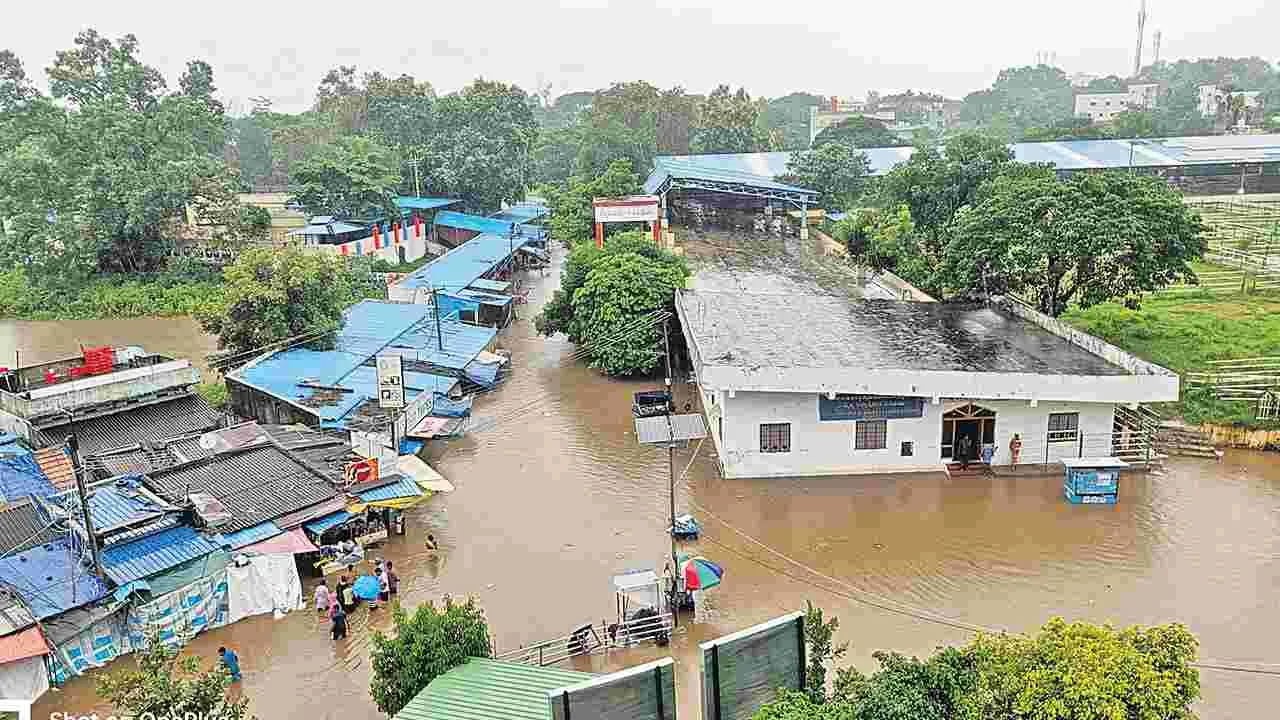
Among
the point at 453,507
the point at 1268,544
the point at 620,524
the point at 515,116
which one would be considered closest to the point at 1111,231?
the point at 1268,544

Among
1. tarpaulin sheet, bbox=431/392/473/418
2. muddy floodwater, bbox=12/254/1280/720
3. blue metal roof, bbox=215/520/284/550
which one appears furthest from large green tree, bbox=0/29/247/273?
blue metal roof, bbox=215/520/284/550

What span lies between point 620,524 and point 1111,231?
1317cm

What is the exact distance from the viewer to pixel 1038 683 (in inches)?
288

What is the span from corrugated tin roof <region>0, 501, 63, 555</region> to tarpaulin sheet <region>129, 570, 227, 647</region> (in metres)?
2.25

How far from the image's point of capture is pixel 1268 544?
15188 mm

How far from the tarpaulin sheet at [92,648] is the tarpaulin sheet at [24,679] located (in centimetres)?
18

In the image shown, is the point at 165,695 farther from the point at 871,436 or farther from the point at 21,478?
the point at 871,436

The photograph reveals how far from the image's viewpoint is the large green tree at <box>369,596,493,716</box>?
991 cm

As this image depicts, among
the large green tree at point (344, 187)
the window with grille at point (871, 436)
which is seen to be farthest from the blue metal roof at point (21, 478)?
the large green tree at point (344, 187)

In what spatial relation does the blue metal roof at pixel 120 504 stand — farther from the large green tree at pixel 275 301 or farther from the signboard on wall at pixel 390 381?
the large green tree at pixel 275 301

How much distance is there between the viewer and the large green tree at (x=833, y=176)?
44469 mm

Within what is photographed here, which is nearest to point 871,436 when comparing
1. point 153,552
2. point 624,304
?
point 624,304

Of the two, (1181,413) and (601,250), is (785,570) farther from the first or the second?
(601,250)

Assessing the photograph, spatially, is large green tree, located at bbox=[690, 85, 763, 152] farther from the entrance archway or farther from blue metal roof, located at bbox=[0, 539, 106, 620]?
blue metal roof, located at bbox=[0, 539, 106, 620]
